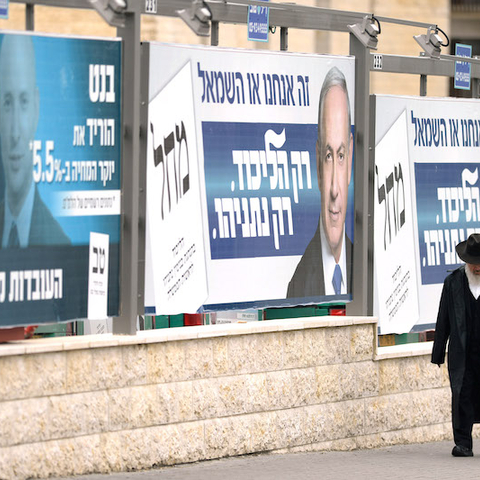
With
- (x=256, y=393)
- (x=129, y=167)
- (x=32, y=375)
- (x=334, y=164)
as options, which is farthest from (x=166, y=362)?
(x=334, y=164)

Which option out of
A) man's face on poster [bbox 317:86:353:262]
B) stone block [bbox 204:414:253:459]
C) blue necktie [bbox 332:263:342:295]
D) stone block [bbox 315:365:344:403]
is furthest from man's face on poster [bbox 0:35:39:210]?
blue necktie [bbox 332:263:342:295]

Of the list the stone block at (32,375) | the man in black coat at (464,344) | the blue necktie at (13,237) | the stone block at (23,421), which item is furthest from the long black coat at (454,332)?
the blue necktie at (13,237)

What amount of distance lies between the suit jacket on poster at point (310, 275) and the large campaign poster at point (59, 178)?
1908mm

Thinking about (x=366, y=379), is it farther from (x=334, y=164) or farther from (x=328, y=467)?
(x=334, y=164)

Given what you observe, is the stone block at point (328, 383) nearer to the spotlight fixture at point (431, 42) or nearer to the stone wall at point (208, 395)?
the stone wall at point (208, 395)

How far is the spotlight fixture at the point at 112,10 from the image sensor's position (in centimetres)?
917

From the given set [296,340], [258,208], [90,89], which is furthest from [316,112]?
[90,89]

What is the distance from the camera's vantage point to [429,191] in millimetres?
12477

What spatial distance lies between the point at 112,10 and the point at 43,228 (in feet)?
4.84

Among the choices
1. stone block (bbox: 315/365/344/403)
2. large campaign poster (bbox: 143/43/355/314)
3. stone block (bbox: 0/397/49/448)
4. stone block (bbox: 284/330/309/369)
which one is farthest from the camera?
stone block (bbox: 315/365/344/403)

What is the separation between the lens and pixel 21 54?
863 cm

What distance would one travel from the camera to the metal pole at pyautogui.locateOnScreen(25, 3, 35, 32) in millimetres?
8844

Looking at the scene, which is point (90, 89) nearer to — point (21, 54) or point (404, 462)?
point (21, 54)

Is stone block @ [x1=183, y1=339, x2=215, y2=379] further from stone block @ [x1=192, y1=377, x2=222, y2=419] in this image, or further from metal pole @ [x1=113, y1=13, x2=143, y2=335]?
metal pole @ [x1=113, y1=13, x2=143, y2=335]
